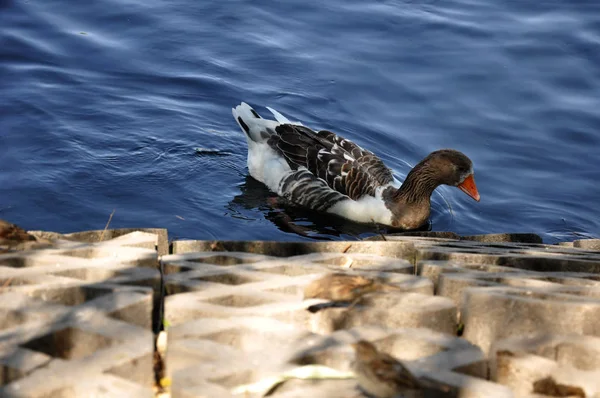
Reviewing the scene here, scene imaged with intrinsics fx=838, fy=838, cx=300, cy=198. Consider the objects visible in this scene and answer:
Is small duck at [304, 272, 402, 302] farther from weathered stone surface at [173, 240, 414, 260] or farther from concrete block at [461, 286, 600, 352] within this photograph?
weathered stone surface at [173, 240, 414, 260]

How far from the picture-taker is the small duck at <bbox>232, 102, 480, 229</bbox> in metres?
10.2

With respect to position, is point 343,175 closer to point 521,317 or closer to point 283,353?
point 521,317

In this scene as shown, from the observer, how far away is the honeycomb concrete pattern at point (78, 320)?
2.46 m

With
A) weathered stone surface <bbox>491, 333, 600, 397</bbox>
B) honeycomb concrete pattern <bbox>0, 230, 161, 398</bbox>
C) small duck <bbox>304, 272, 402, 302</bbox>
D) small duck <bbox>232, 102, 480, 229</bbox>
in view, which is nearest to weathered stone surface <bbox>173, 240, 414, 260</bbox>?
honeycomb concrete pattern <bbox>0, 230, 161, 398</bbox>

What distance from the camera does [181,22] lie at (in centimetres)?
1391

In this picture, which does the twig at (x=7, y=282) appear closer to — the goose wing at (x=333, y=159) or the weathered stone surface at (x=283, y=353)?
the weathered stone surface at (x=283, y=353)

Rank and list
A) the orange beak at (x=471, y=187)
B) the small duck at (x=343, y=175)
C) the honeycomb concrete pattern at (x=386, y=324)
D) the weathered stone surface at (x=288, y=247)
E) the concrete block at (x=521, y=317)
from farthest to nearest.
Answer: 1. the small duck at (x=343, y=175)
2. the orange beak at (x=471, y=187)
3. the weathered stone surface at (x=288, y=247)
4. the concrete block at (x=521, y=317)
5. the honeycomb concrete pattern at (x=386, y=324)

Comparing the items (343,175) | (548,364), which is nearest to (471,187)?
(343,175)

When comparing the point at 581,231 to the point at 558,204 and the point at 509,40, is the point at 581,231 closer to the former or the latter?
the point at 558,204

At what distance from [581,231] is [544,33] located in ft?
18.9

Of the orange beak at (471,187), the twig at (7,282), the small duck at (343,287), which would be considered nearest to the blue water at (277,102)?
the orange beak at (471,187)

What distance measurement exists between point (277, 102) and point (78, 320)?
A: 381 inches

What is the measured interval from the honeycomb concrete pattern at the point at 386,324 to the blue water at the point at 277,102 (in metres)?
5.43

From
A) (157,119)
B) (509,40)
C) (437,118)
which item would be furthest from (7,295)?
(509,40)
